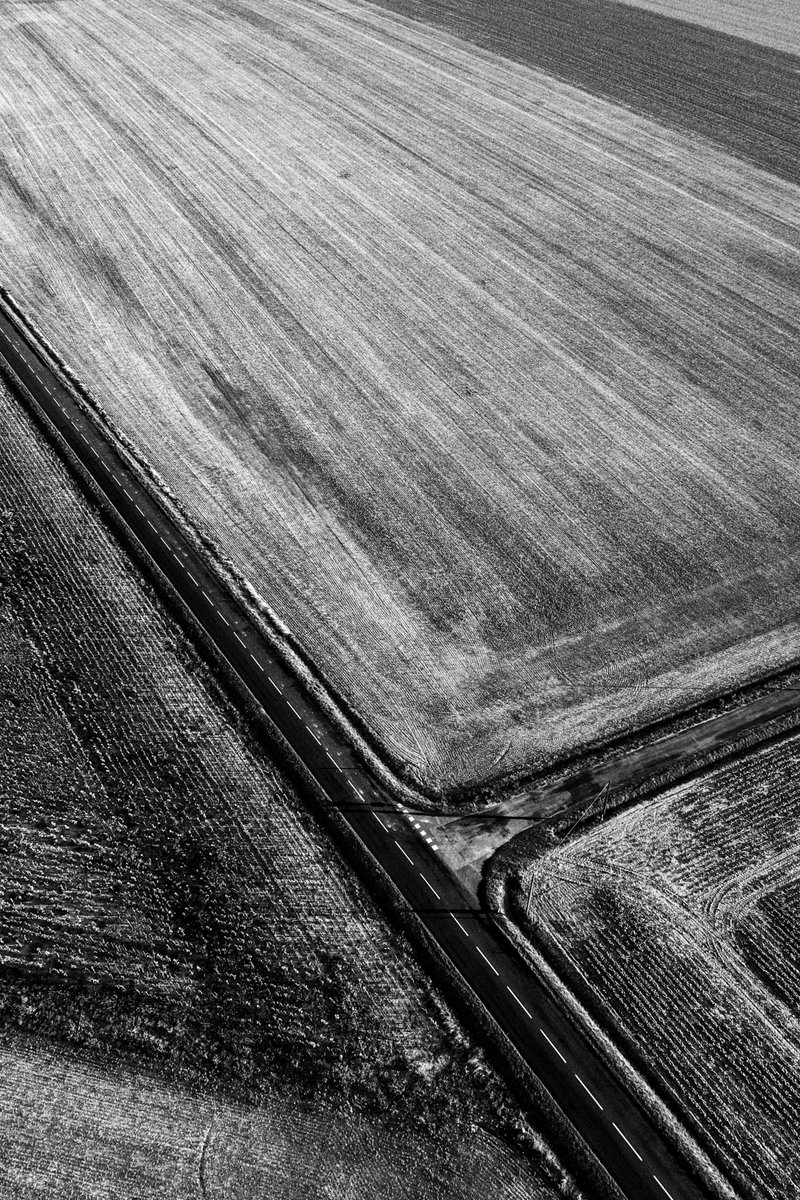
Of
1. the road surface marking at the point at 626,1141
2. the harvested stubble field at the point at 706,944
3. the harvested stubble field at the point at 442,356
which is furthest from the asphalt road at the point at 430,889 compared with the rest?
the harvested stubble field at the point at 442,356

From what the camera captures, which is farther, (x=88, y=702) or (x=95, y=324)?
(x=95, y=324)

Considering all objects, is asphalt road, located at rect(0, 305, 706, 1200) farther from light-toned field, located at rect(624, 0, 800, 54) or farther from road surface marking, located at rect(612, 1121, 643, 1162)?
light-toned field, located at rect(624, 0, 800, 54)

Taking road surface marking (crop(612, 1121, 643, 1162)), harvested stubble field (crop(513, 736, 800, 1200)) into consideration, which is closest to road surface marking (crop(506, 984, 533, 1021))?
harvested stubble field (crop(513, 736, 800, 1200))

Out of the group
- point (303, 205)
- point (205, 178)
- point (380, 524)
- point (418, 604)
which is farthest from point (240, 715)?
point (205, 178)

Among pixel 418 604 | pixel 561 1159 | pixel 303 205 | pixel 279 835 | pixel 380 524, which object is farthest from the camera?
pixel 303 205

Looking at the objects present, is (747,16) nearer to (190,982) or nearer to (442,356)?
(442,356)

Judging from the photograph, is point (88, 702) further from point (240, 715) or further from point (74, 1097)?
point (74, 1097)

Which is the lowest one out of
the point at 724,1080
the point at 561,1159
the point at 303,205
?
the point at 561,1159

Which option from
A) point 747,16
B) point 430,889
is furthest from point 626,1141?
point 747,16
